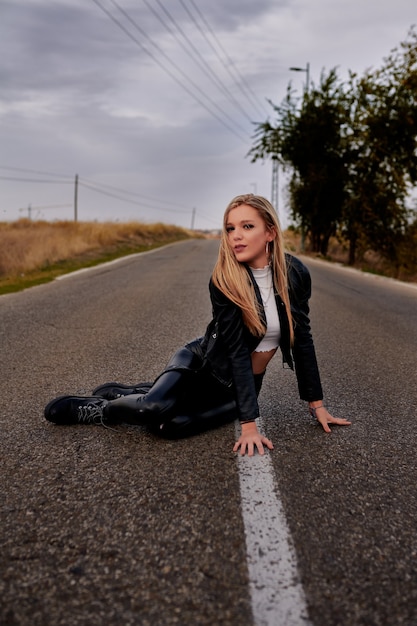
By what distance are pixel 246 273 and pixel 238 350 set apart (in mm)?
416

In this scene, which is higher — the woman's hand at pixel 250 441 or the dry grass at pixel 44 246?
the woman's hand at pixel 250 441

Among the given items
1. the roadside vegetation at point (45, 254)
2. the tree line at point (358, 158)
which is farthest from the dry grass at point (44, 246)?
the tree line at point (358, 158)

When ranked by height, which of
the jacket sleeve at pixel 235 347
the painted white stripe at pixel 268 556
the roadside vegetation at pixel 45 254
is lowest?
the roadside vegetation at pixel 45 254

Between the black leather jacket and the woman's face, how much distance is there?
4.8 inches

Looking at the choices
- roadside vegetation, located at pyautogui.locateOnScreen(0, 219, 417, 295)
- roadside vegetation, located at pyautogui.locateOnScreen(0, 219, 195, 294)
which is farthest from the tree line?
roadside vegetation, located at pyautogui.locateOnScreen(0, 219, 195, 294)

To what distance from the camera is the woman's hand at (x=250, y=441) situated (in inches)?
117

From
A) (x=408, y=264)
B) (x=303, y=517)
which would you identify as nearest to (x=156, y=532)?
(x=303, y=517)

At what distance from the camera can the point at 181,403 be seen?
323cm

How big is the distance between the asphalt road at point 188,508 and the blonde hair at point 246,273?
2.25ft

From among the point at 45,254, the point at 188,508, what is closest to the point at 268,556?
the point at 188,508

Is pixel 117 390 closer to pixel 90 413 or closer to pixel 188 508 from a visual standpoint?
pixel 90 413

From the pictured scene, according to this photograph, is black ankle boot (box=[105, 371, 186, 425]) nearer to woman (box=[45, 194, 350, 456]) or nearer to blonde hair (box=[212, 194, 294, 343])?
woman (box=[45, 194, 350, 456])

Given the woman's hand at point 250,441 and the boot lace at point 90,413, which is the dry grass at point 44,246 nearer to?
the boot lace at point 90,413

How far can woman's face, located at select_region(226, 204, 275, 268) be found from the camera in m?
3.15
